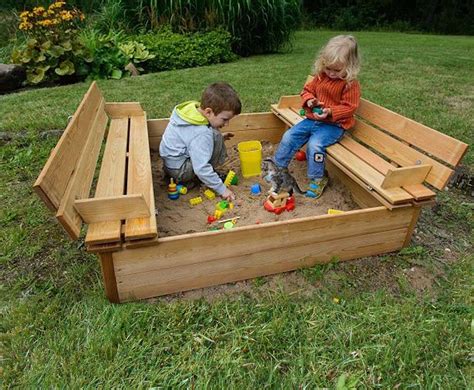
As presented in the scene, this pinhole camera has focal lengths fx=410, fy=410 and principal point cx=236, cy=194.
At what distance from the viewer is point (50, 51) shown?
20.4 feet

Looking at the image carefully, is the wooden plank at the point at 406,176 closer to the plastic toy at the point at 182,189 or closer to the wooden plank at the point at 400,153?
the wooden plank at the point at 400,153

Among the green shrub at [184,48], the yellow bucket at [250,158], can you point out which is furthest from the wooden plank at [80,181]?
the green shrub at [184,48]

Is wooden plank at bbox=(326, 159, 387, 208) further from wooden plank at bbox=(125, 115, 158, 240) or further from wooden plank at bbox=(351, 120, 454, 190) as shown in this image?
wooden plank at bbox=(125, 115, 158, 240)

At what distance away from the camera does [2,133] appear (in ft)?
14.0

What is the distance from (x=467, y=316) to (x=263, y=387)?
119 cm

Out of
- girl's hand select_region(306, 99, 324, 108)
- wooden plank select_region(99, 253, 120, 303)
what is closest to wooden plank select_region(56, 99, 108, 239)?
wooden plank select_region(99, 253, 120, 303)

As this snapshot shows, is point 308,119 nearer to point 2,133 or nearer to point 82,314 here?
point 82,314

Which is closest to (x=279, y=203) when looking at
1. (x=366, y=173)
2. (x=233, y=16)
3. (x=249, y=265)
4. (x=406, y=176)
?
(x=366, y=173)

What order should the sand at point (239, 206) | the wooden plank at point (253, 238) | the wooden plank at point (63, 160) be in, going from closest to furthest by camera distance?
the wooden plank at point (63, 160) < the wooden plank at point (253, 238) < the sand at point (239, 206)

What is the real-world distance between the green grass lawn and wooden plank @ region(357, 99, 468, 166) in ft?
2.03

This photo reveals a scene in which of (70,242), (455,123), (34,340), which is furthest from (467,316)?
(455,123)

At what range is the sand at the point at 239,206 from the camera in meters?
2.86

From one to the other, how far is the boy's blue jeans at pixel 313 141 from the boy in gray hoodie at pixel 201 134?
0.70 metres

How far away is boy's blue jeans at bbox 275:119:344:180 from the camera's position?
3.33 metres
